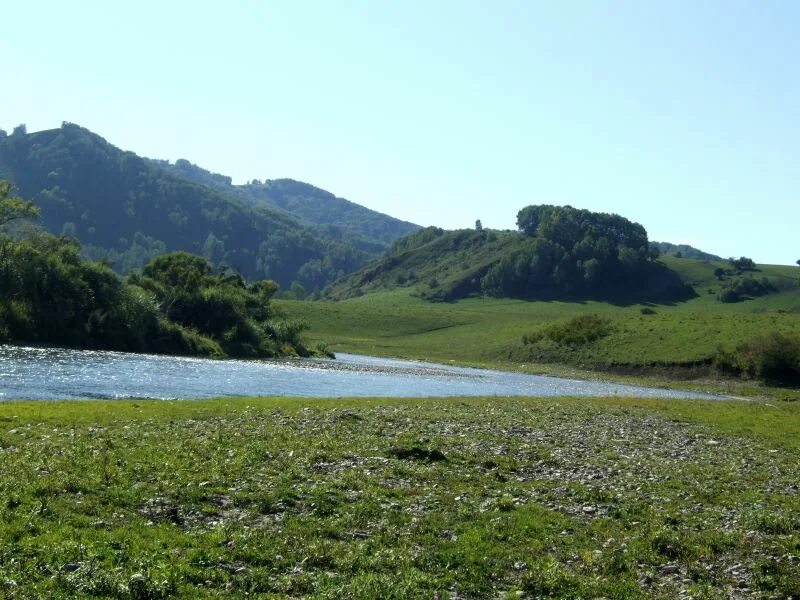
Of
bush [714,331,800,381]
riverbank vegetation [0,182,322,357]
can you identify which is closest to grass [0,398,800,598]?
riverbank vegetation [0,182,322,357]

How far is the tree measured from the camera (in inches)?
3713

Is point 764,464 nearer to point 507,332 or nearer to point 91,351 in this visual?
point 91,351

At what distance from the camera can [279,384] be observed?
65562mm

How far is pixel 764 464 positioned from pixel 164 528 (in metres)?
22.9

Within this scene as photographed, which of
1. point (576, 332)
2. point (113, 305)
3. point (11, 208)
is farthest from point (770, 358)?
point (11, 208)

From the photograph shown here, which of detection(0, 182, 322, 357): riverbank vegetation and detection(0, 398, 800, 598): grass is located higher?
detection(0, 182, 322, 357): riverbank vegetation

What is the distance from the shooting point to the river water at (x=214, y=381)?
50.0m

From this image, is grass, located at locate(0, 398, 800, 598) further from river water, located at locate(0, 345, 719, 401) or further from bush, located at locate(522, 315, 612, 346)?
bush, located at locate(522, 315, 612, 346)

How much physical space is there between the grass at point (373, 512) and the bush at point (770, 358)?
7027 cm

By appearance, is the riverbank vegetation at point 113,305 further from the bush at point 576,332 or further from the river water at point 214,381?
the bush at point 576,332

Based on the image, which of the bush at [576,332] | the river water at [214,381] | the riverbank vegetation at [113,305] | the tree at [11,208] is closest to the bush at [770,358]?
the river water at [214,381]

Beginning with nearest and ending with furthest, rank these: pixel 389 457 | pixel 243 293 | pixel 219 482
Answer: pixel 219 482 < pixel 389 457 < pixel 243 293

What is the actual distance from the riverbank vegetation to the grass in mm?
55867

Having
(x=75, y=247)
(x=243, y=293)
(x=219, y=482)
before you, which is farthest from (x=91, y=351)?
(x=219, y=482)
